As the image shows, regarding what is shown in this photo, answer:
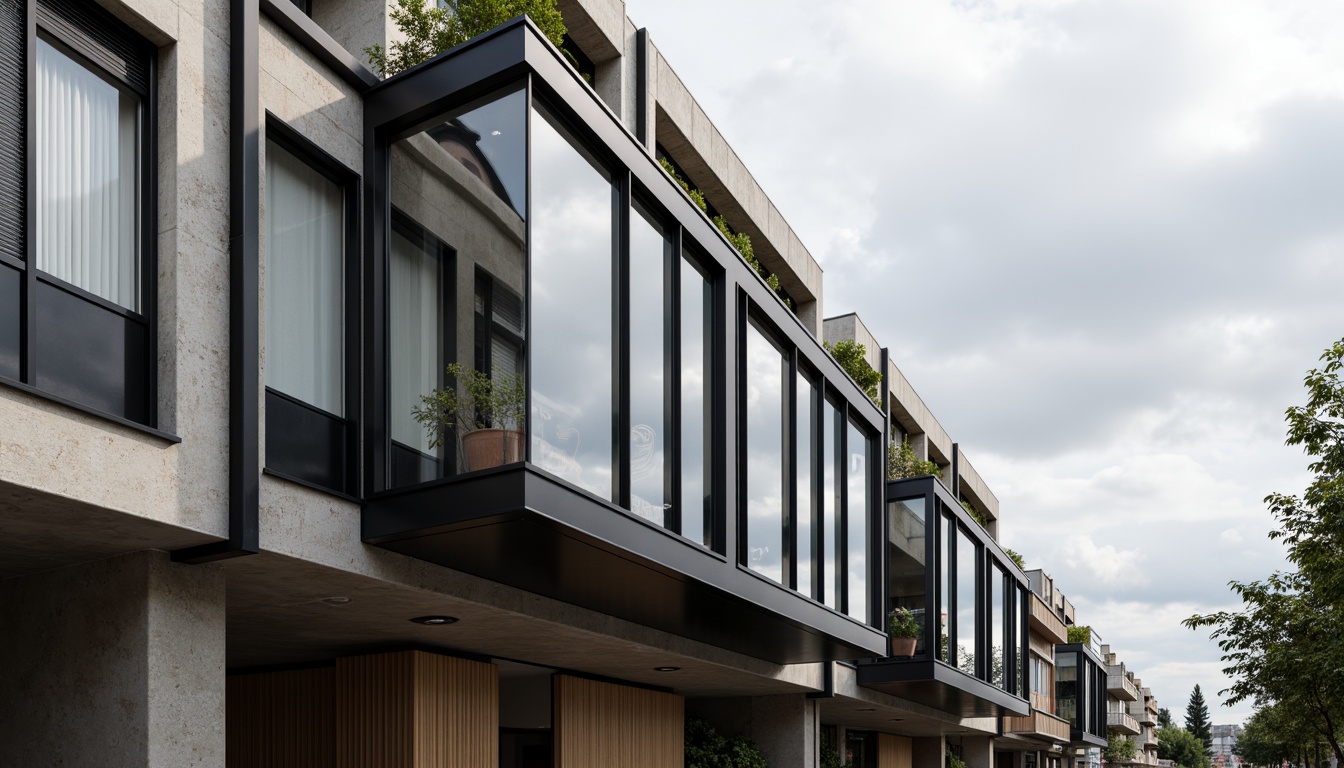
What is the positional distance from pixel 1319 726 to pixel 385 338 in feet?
105

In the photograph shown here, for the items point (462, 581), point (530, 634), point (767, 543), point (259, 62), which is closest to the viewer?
point (259, 62)

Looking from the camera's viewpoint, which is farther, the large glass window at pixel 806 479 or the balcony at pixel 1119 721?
the balcony at pixel 1119 721

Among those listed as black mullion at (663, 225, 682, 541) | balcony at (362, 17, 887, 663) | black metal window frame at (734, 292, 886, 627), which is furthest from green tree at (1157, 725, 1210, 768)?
black mullion at (663, 225, 682, 541)

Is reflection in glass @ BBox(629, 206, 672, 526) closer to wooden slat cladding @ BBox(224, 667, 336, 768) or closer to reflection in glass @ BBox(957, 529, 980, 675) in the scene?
wooden slat cladding @ BBox(224, 667, 336, 768)

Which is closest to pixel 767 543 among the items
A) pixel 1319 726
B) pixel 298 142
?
pixel 298 142

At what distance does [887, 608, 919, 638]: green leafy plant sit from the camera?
22.3 meters

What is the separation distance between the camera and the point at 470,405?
957 centimetres

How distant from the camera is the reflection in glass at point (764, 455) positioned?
15.1 m

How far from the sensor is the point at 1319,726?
107ft

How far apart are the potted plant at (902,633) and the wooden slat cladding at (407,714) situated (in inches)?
406

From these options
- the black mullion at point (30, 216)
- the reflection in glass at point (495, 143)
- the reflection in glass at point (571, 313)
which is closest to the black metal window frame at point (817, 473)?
the reflection in glass at point (571, 313)

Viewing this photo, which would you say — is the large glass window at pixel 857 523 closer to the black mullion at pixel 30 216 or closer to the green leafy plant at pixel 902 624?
the green leafy plant at pixel 902 624

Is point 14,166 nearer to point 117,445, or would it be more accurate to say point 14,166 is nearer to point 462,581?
point 117,445

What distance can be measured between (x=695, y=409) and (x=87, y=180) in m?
7.15
